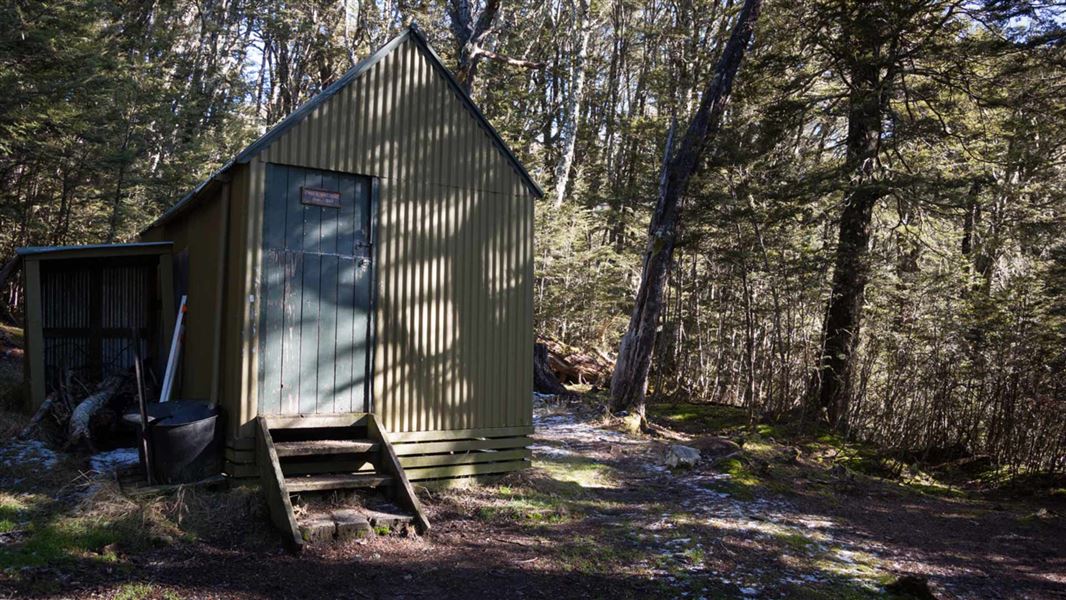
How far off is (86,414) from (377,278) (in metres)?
3.71

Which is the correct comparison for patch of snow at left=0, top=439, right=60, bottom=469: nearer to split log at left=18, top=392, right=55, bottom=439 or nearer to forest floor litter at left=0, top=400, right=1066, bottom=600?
forest floor litter at left=0, top=400, right=1066, bottom=600

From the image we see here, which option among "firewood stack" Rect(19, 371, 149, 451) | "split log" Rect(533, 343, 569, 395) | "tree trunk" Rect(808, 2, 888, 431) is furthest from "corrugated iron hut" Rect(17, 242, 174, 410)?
"tree trunk" Rect(808, 2, 888, 431)

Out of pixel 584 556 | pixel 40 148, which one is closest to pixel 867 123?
pixel 584 556

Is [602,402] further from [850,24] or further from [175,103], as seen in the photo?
[175,103]

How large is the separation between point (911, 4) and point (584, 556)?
952 cm

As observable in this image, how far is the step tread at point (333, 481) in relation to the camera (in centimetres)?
612

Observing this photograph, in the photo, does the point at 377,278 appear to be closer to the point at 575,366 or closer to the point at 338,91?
the point at 338,91

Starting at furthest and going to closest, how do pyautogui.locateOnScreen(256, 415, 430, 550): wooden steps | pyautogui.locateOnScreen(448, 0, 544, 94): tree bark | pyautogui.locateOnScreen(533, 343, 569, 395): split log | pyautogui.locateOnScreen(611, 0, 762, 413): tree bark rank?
1. pyautogui.locateOnScreen(533, 343, 569, 395): split log
2. pyautogui.locateOnScreen(448, 0, 544, 94): tree bark
3. pyautogui.locateOnScreen(611, 0, 762, 413): tree bark
4. pyautogui.locateOnScreen(256, 415, 430, 550): wooden steps

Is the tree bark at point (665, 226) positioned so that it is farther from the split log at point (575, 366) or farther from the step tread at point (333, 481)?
the step tread at point (333, 481)

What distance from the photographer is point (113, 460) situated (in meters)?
7.40

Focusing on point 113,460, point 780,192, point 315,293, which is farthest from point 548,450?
point 780,192

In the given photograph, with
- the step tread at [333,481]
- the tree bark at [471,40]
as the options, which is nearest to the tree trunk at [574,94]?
the tree bark at [471,40]

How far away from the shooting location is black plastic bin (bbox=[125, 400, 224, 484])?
632cm

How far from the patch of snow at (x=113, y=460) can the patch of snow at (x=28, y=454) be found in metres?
0.35
